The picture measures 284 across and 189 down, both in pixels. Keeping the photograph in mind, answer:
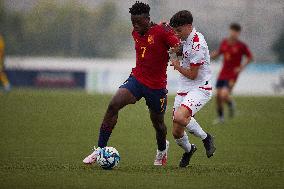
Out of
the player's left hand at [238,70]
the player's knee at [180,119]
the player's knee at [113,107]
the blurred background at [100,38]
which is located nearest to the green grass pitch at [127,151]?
the player's knee at [180,119]

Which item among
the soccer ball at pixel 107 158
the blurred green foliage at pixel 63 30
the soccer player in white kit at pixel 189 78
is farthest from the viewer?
the blurred green foliage at pixel 63 30

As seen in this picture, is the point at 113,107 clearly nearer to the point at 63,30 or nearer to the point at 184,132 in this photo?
the point at 184,132

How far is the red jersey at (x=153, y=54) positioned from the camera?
1233cm

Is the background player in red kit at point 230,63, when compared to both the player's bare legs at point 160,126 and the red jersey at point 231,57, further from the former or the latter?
the player's bare legs at point 160,126

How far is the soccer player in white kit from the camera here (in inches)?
480

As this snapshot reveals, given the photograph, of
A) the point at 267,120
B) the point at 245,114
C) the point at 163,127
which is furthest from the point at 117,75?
the point at 163,127

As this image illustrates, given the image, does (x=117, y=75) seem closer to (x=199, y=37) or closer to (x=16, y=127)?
(x=16, y=127)

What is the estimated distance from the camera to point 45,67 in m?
41.6

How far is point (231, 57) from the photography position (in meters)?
25.1

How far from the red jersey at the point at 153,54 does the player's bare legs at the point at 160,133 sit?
46 centimetres

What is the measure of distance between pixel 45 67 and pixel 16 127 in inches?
873

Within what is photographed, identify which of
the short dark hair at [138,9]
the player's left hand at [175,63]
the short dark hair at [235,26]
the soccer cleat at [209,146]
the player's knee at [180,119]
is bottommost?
the soccer cleat at [209,146]

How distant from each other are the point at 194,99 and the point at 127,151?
300cm

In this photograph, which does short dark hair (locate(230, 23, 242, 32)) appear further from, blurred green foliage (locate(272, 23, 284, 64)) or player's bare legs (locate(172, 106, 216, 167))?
blurred green foliage (locate(272, 23, 284, 64))
